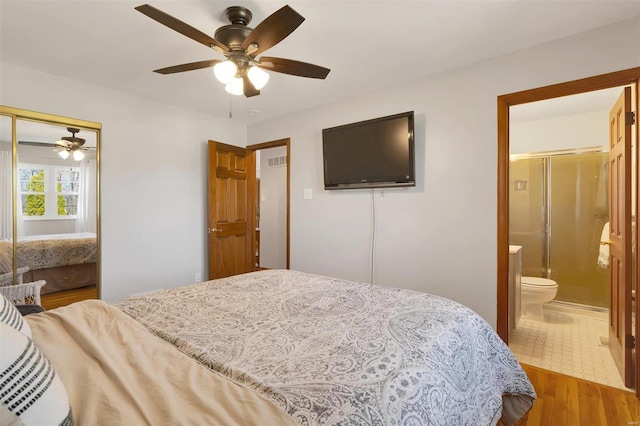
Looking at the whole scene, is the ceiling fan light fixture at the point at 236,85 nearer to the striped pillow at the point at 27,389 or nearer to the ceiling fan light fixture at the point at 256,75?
the ceiling fan light fixture at the point at 256,75

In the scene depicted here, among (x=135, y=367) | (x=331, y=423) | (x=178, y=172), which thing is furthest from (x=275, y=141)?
(x=331, y=423)

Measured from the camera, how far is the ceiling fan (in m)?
1.52

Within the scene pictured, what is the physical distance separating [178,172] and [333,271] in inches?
85.1

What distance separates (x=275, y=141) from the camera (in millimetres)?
4051

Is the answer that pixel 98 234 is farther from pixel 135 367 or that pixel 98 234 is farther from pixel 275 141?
pixel 135 367

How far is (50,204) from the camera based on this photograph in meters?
2.79

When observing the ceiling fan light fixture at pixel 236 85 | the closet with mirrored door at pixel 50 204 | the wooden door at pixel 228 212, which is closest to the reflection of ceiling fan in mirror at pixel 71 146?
the closet with mirrored door at pixel 50 204

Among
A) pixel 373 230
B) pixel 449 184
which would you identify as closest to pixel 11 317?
pixel 373 230

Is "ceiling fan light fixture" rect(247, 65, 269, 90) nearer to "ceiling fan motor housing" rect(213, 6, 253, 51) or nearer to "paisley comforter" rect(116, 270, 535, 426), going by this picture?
"ceiling fan motor housing" rect(213, 6, 253, 51)

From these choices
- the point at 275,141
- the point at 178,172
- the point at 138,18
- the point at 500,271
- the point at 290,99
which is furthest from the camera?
the point at 275,141

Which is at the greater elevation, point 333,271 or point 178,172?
point 178,172

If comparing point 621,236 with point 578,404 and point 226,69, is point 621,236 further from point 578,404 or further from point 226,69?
point 226,69

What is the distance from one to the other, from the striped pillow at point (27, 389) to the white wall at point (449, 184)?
2659 mm

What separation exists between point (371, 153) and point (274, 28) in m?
1.70
